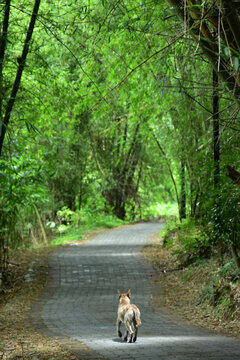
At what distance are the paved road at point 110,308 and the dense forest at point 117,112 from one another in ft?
5.97

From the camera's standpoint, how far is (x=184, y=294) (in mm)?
10469

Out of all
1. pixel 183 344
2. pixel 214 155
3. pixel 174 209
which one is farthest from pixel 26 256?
pixel 174 209

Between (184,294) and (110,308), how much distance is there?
6.96ft

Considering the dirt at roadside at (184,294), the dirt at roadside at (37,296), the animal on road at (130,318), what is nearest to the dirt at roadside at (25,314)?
the dirt at roadside at (37,296)

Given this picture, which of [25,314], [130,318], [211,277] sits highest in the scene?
[130,318]

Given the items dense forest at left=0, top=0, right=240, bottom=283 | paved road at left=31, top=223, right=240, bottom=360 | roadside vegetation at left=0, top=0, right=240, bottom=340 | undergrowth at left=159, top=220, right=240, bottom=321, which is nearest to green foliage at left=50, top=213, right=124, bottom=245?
roadside vegetation at left=0, top=0, right=240, bottom=340

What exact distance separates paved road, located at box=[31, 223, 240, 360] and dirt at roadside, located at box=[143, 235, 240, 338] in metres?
0.32

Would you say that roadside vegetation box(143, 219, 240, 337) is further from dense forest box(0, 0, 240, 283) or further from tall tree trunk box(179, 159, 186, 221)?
tall tree trunk box(179, 159, 186, 221)

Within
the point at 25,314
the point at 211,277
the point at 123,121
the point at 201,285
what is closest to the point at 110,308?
the point at 25,314

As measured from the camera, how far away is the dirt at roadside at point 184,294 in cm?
810

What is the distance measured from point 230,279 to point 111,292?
10.00ft

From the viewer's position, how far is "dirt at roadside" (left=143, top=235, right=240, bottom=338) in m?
8.10

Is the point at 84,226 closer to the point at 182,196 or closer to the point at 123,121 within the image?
the point at 123,121

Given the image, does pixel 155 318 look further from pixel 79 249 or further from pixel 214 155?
pixel 79 249
